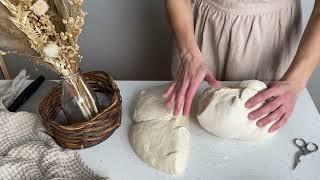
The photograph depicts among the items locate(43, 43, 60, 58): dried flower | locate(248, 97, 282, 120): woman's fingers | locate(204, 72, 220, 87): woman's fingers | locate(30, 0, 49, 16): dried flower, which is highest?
locate(30, 0, 49, 16): dried flower

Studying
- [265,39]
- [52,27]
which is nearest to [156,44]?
[265,39]

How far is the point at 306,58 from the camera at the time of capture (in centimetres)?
75

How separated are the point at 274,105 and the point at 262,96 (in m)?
0.03

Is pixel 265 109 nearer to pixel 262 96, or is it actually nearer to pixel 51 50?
pixel 262 96

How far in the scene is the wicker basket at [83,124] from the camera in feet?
2.14

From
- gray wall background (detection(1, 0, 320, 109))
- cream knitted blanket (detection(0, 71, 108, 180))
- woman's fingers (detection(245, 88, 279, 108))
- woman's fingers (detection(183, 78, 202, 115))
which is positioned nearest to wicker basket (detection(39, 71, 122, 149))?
cream knitted blanket (detection(0, 71, 108, 180))

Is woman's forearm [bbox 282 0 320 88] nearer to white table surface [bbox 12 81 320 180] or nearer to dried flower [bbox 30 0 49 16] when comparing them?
white table surface [bbox 12 81 320 180]

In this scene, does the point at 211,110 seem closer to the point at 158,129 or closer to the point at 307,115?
the point at 158,129

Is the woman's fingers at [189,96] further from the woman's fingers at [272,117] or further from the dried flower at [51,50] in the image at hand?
the dried flower at [51,50]

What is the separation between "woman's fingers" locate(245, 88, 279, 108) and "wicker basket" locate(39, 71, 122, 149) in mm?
251

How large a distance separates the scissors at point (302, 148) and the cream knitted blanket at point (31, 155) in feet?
1.20

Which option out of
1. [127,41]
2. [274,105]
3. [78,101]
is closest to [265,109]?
[274,105]

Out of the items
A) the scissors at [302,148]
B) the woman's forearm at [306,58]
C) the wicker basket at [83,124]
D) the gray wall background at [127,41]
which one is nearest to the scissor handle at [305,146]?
the scissors at [302,148]

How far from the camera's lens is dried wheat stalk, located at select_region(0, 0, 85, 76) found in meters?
0.53
